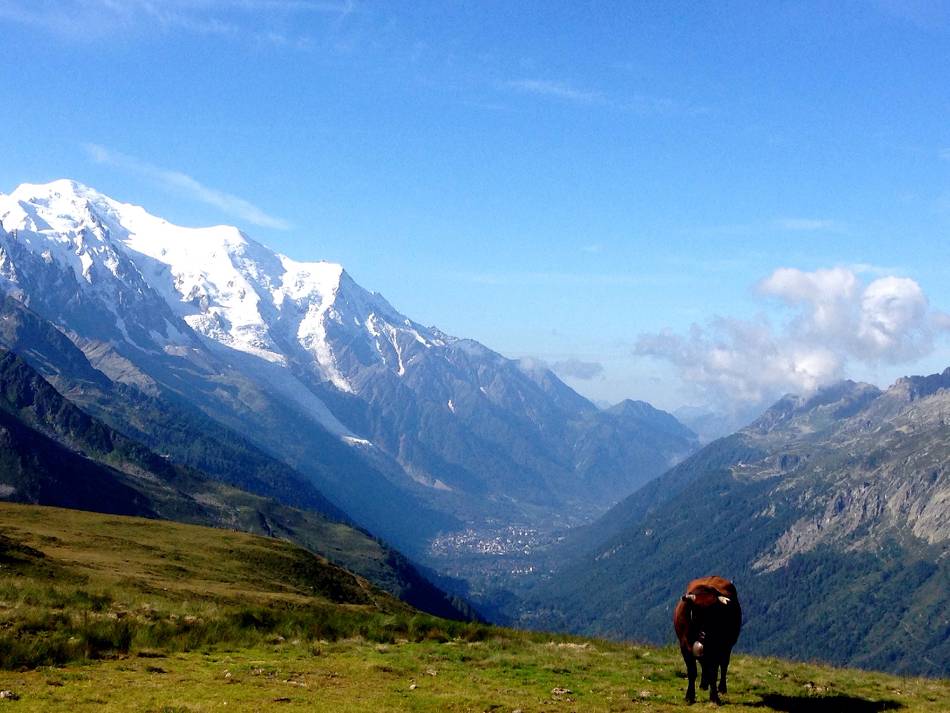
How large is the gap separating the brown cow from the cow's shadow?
189 cm

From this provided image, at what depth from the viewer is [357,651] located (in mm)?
39094

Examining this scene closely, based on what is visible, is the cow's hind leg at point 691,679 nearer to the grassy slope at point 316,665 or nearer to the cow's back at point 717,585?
the grassy slope at point 316,665

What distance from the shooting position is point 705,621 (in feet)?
102

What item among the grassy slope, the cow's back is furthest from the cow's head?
the grassy slope

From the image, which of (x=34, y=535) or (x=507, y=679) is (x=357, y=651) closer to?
(x=507, y=679)

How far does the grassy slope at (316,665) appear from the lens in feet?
92.8

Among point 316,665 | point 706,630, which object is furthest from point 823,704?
point 316,665

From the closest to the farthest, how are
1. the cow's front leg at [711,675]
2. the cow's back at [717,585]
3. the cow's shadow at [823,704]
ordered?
the cow's front leg at [711,675]
the cow's shadow at [823,704]
the cow's back at [717,585]

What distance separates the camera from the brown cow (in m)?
31.1

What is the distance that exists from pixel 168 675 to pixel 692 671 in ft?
61.9

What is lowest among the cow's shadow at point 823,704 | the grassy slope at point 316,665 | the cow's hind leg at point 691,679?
the grassy slope at point 316,665

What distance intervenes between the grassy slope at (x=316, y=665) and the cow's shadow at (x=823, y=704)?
0.11 meters

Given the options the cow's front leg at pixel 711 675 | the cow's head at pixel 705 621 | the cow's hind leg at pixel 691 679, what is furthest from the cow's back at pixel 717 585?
the cow's front leg at pixel 711 675

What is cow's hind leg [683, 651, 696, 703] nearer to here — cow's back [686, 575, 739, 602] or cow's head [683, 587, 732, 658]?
cow's head [683, 587, 732, 658]
